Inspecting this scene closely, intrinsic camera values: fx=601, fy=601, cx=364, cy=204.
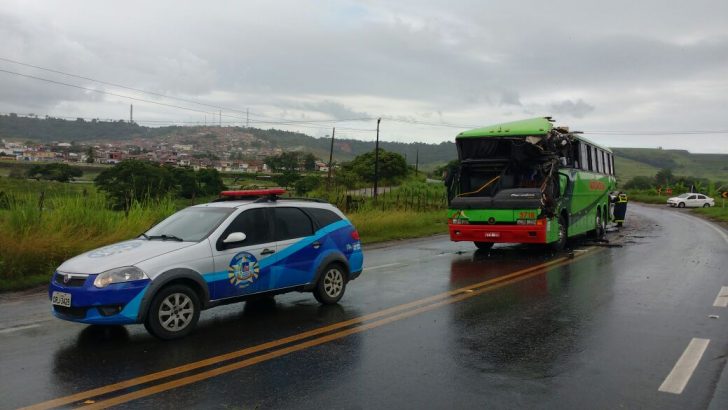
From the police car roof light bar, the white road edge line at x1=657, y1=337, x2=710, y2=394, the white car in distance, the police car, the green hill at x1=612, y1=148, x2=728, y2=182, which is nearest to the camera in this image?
the white road edge line at x1=657, y1=337, x2=710, y2=394

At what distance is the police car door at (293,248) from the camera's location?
7.80 meters

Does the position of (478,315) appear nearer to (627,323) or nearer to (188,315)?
(627,323)

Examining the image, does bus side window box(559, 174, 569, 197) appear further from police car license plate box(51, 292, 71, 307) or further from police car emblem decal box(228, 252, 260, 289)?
police car license plate box(51, 292, 71, 307)

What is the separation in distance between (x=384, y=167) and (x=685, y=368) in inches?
2553

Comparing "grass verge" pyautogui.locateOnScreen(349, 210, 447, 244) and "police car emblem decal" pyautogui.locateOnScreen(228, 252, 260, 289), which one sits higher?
"police car emblem decal" pyautogui.locateOnScreen(228, 252, 260, 289)

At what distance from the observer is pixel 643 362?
5.91 m

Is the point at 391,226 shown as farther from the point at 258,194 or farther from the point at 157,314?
the point at 157,314

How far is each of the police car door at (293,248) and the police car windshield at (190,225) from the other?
0.75 metres

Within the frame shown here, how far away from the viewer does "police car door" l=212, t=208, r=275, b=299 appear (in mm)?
7098

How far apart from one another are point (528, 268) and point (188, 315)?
8.17 metres

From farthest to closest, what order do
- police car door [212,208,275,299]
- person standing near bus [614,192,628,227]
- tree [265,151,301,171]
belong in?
tree [265,151,301,171] < person standing near bus [614,192,628,227] < police car door [212,208,275,299]

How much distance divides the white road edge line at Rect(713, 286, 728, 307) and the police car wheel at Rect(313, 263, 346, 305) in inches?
217

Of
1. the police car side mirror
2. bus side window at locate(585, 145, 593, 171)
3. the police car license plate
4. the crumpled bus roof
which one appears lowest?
the police car license plate

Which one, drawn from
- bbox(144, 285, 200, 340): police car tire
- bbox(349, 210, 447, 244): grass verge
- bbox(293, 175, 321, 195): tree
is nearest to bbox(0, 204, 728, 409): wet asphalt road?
bbox(144, 285, 200, 340): police car tire
